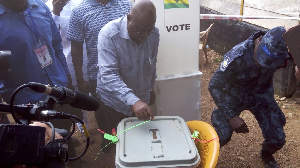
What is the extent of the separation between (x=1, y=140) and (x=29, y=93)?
64.0 inches

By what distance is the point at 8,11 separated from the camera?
2.58 metres

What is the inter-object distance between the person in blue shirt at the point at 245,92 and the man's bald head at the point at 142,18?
894 mm

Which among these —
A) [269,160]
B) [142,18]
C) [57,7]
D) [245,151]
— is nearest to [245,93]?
[269,160]

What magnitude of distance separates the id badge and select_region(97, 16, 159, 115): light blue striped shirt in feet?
1.86

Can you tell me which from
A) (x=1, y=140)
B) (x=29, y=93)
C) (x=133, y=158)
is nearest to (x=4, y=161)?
(x=1, y=140)

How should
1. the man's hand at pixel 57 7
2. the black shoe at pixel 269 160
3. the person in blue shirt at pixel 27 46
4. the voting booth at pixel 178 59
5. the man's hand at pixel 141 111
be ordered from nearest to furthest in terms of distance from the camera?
the man's hand at pixel 141 111
the person in blue shirt at pixel 27 46
the voting booth at pixel 178 59
the black shoe at pixel 269 160
the man's hand at pixel 57 7

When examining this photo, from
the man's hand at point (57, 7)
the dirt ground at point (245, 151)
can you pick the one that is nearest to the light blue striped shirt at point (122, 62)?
the dirt ground at point (245, 151)

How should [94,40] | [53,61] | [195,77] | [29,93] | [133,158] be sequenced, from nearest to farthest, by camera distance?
[133,158] < [29,93] < [53,61] < [94,40] < [195,77]

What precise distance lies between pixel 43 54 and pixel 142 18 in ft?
3.53

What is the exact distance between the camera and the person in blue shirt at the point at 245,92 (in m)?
2.88

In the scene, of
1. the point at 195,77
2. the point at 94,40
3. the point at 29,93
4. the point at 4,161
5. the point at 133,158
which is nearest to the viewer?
the point at 4,161

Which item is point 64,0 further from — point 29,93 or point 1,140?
point 1,140

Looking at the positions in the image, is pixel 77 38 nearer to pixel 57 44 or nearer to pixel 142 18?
pixel 57 44

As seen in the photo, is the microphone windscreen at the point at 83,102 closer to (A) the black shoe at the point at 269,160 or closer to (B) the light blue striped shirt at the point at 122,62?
(B) the light blue striped shirt at the point at 122,62
